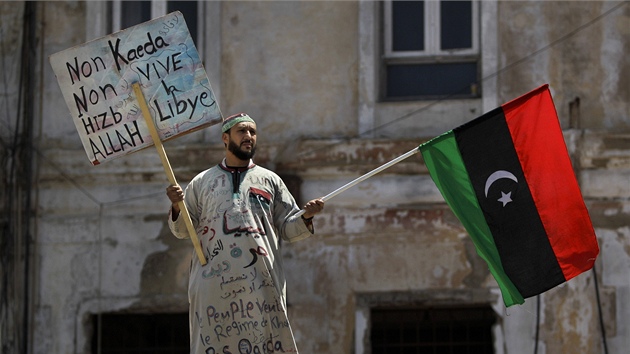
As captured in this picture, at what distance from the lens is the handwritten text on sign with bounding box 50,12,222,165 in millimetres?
12062

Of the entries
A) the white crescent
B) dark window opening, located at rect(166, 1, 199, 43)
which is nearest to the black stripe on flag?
the white crescent

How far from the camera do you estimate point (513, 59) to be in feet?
53.4

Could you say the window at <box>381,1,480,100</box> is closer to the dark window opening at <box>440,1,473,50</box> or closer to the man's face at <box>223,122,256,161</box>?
the dark window opening at <box>440,1,473,50</box>

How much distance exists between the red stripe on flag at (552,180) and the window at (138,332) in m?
4.90

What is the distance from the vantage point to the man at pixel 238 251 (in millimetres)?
11570

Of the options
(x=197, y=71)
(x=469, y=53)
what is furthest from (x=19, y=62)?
(x=197, y=71)

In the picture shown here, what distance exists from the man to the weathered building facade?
14.2 ft

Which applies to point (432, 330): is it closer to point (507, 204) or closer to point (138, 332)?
point (138, 332)

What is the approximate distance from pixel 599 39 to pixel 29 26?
508cm

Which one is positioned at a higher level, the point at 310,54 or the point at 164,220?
the point at 310,54

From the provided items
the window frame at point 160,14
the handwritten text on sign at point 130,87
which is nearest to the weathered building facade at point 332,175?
the window frame at point 160,14

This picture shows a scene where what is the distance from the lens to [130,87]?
12.1 m

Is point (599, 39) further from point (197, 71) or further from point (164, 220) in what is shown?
point (197, 71)

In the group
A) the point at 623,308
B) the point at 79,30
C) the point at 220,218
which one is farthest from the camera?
the point at 79,30
